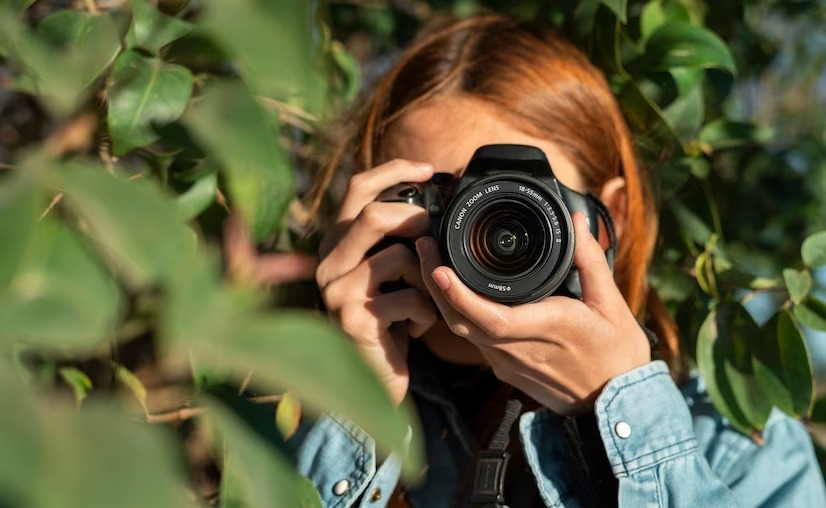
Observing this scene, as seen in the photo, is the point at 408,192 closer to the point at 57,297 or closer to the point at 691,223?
the point at 691,223

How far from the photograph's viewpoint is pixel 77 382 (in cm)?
74

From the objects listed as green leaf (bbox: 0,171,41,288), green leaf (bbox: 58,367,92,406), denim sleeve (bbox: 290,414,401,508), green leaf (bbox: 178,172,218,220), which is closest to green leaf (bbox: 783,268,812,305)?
denim sleeve (bbox: 290,414,401,508)

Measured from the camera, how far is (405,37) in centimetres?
127

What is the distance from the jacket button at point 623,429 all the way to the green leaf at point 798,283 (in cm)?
19

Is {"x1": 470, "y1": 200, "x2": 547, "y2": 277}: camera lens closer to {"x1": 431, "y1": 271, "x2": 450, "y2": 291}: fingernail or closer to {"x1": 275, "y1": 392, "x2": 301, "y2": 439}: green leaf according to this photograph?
{"x1": 431, "y1": 271, "x2": 450, "y2": 291}: fingernail

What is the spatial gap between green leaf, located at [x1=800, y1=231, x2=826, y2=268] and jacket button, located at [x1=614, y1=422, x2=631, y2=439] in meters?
0.23

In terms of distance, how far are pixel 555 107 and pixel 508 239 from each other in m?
0.21

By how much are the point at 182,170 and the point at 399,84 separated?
1.09 feet

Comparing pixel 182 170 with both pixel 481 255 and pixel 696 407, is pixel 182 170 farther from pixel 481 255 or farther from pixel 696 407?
pixel 696 407

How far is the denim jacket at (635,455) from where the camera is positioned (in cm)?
72

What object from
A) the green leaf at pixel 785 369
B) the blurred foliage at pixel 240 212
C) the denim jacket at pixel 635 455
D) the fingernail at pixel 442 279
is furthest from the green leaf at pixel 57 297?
the green leaf at pixel 785 369

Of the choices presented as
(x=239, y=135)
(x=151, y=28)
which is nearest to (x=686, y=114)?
(x=151, y=28)

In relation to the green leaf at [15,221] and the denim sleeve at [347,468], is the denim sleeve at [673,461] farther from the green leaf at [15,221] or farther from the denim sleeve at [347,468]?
the green leaf at [15,221]

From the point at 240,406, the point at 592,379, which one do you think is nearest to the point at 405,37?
the point at 592,379
